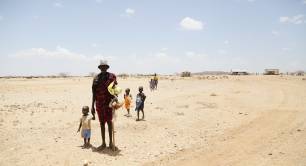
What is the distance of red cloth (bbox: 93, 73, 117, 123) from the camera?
29.5ft

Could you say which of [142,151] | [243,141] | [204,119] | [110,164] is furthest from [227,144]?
[204,119]

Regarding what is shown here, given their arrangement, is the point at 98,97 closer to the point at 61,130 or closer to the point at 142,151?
the point at 142,151

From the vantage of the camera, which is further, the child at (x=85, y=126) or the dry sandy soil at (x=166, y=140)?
the child at (x=85, y=126)

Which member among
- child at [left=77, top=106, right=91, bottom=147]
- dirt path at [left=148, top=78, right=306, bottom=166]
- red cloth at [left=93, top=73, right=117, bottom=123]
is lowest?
dirt path at [left=148, top=78, right=306, bottom=166]

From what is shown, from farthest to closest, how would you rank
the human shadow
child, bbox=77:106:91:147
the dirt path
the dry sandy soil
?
child, bbox=77:106:91:147 < the human shadow < the dry sandy soil < the dirt path

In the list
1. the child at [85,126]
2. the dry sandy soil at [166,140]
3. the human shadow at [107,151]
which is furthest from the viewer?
the child at [85,126]

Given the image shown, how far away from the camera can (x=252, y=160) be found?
8.31 metres

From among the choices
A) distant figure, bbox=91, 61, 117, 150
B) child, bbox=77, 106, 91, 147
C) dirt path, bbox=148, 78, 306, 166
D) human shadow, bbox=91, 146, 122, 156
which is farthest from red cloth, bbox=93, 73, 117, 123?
dirt path, bbox=148, 78, 306, 166

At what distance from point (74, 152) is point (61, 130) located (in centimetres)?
336

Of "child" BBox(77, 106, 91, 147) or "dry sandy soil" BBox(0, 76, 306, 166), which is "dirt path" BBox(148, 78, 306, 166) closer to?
"dry sandy soil" BBox(0, 76, 306, 166)

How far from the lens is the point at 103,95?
9.04 metres

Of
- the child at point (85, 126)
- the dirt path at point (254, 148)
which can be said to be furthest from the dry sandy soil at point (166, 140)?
the child at point (85, 126)

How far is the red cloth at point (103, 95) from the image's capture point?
900 centimetres

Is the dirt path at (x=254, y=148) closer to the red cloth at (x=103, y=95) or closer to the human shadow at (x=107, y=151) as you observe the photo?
the human shadow at (x=107, y=151)
